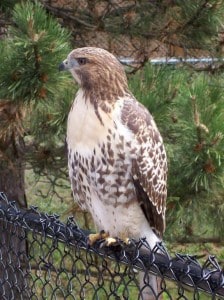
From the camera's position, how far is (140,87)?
11.9 feet

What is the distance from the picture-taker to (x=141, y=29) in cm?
403

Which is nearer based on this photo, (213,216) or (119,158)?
(119,158)

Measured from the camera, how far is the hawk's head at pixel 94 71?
296cm

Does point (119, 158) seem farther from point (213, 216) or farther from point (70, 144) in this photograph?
point (213, 216)

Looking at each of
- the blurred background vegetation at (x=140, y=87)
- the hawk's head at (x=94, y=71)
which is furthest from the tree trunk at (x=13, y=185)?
the hawk's head at (x=94, y=71)

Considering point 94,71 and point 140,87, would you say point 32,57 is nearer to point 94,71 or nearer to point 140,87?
point 94,71

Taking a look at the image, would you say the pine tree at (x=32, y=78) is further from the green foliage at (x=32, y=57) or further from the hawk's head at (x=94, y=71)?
the hawk's head at (x=94, y=71)

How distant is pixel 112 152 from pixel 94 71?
37 cm

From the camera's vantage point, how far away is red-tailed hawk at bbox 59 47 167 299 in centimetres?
282

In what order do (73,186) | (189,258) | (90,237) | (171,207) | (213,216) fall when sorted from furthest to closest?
(213,216) < (171,207) < (73,186) < (90,237) < (189,258)

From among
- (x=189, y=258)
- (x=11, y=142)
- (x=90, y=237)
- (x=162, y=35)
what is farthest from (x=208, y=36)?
(x=189, y=258)

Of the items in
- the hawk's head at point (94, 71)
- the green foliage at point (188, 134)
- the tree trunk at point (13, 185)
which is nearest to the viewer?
the hawk's head at point (94, 71)

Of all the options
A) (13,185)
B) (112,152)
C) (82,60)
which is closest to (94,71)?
(82,60)

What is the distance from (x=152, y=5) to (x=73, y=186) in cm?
135
